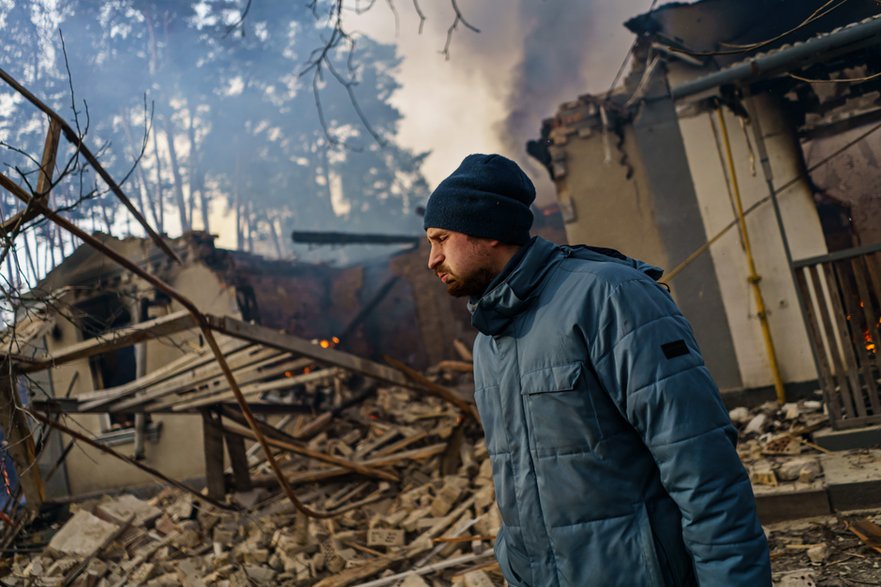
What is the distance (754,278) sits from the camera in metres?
8.17

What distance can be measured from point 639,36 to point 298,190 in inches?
1327

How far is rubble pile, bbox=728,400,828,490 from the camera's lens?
515cm

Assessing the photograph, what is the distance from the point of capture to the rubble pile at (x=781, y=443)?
515 cm

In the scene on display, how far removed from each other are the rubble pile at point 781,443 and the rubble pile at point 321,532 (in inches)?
99.8

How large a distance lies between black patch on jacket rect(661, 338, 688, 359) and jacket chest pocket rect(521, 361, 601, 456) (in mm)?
242

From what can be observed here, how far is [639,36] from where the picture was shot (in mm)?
9109

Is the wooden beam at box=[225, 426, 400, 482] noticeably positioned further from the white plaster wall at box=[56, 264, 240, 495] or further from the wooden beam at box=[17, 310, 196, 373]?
the white plaster wall at box=[56, 264, 240, 495]

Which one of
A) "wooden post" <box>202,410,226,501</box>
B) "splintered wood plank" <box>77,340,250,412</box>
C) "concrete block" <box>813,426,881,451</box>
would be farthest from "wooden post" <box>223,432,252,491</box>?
"concrete block" <box>813,426,881,451</box>

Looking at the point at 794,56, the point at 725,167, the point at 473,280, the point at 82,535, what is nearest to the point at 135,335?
the point at 82,535

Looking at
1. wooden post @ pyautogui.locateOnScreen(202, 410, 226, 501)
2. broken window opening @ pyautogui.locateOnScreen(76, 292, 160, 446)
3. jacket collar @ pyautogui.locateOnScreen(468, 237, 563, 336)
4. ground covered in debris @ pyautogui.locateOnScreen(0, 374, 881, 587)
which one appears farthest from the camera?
broken window opening @ pyautogui.locateOnScreen(76, 292, 160, 446)

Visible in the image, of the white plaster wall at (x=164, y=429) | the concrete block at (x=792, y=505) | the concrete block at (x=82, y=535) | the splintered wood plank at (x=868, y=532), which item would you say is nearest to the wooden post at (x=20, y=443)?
the concrete block at (x=82, y=535)

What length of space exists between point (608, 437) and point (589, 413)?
9cm

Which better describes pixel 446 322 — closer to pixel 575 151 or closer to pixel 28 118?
pixel 575 151

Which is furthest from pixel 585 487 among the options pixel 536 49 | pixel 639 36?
pixel 536 49
